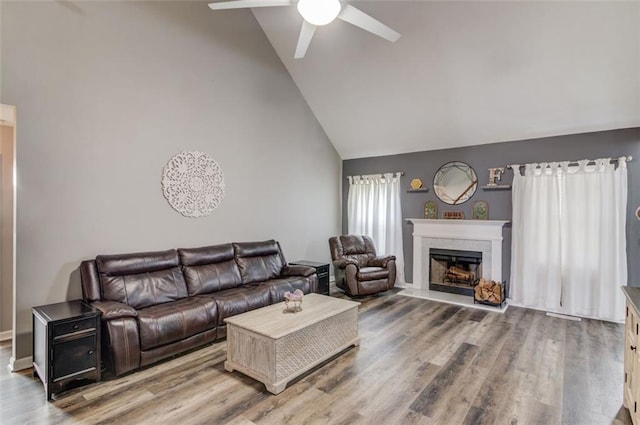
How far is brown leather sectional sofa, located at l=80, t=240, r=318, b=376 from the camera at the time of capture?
280 cm

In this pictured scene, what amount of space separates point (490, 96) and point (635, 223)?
94.7 inches

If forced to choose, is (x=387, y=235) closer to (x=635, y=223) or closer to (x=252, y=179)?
(x=252, y=179)

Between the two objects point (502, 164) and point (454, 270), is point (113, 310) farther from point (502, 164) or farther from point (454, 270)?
point (502, 164)

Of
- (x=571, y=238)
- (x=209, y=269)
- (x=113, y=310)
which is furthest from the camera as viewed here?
(x=571, y=238)

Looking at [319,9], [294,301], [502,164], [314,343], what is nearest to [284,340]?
[314,343]

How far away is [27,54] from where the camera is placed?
295 centimetres

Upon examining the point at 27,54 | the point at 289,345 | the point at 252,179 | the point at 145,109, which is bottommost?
the point at 289,345

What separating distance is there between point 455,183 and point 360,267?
7.01ft

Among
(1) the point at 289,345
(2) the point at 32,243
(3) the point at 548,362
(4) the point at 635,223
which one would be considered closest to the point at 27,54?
(2) the point at 32,243

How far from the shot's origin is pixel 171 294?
11.6 ft

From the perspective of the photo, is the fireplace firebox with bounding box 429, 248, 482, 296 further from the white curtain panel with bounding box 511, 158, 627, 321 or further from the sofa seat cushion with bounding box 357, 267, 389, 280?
the sofa seat cushion with bounding box 357, 267, 389, 280

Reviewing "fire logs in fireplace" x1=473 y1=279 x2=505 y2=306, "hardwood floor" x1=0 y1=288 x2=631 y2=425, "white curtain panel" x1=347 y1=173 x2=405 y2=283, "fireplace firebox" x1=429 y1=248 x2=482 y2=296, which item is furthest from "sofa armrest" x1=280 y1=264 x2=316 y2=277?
"fire logs in fireplace" x1=473 y1=279 x2=505 y2=306

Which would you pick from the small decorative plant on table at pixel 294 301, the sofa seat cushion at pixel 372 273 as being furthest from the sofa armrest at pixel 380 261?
the small decorative plant on table at pixel 294 301

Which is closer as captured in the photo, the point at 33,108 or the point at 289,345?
the point at 289,345
